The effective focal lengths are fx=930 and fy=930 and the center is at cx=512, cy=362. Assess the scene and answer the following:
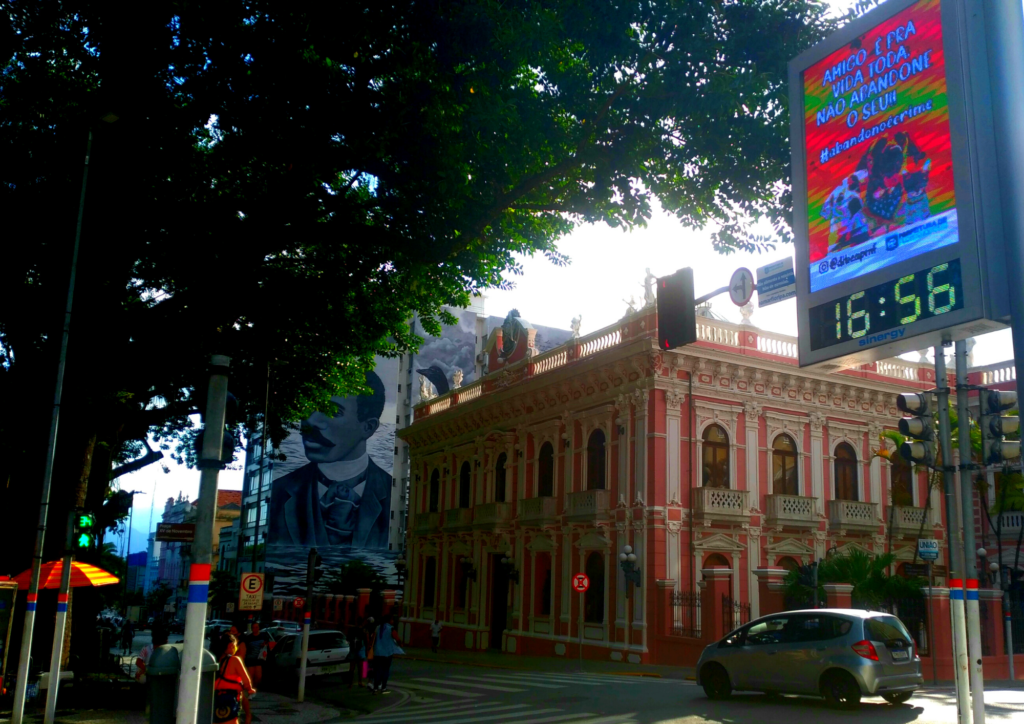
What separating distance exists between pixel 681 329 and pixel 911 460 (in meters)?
3.00

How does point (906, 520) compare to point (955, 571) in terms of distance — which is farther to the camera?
point (906, 520)

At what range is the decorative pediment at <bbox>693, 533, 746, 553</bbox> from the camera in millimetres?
28531

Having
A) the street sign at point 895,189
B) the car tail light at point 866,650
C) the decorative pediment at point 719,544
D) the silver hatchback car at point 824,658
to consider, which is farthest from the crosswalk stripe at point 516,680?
the street sign at point 895,189

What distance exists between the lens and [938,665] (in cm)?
2197

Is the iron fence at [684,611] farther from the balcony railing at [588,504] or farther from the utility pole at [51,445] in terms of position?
the utility pole at [51,445]

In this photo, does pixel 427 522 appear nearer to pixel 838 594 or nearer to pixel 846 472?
pixel 846 472

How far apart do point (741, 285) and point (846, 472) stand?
79.1 ft

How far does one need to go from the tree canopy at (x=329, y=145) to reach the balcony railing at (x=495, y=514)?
705 inches

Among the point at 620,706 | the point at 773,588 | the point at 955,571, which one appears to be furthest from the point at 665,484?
the point at 955,571

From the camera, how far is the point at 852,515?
31312 millimetres

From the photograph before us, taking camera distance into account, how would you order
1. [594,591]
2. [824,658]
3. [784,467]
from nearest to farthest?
[824,658]
[594,591]
[784,467]

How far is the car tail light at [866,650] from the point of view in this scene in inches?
530

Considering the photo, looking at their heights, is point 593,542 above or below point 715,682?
above

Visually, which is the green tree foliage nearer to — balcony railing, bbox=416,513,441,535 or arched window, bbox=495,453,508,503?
arched window, bbox=495,453,508,503
